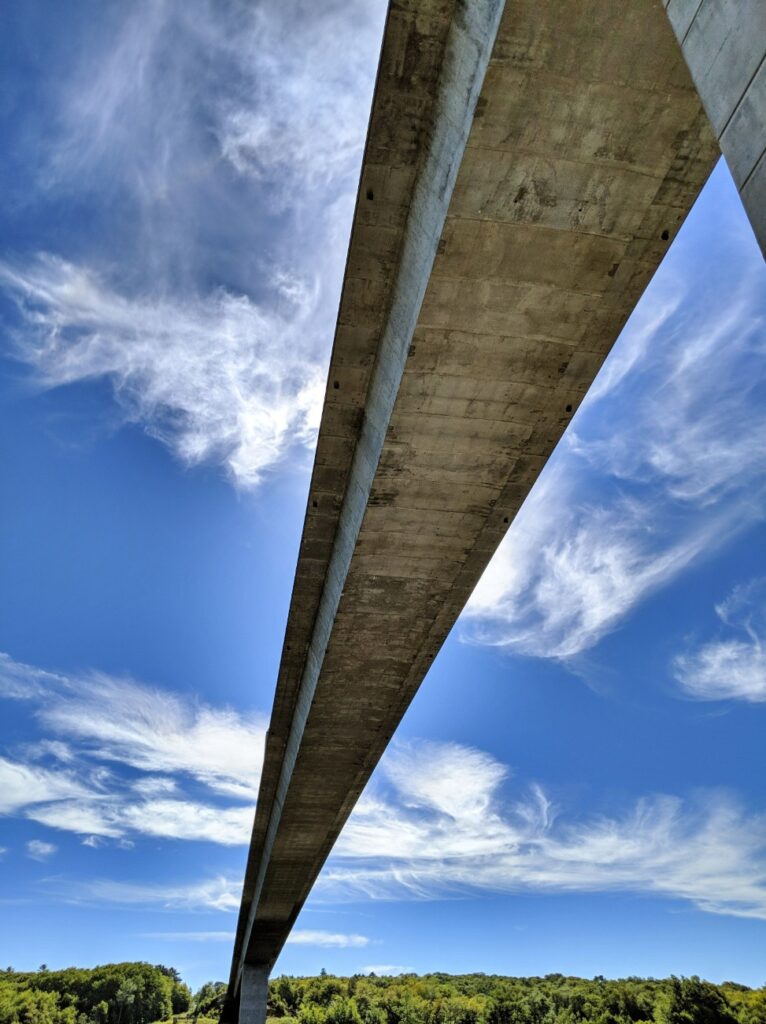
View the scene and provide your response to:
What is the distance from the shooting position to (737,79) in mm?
2570

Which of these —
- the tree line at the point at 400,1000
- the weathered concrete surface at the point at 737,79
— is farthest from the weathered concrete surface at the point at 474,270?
the tree line at the point at 400,1000

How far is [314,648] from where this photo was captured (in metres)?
11.7

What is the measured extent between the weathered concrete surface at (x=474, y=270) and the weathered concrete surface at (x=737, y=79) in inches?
82.7

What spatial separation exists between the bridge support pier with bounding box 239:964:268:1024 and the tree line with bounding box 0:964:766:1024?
47444 millimetres

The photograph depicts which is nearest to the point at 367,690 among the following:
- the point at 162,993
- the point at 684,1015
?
the point at 684,1015

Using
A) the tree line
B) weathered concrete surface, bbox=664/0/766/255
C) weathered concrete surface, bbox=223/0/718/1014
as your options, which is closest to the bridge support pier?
weathered concrete surface, bbox=223/0/718/1014

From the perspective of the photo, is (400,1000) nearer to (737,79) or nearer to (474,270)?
(474,270)

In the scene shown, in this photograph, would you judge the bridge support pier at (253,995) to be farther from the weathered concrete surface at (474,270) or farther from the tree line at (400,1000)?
the tree line at (400,1000)

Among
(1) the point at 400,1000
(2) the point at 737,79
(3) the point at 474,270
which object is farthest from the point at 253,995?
(1) the point at 400,1000

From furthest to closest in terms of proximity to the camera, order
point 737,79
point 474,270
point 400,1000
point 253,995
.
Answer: point 400,1000 < point 253,995 < point 474,270 < point 737,79

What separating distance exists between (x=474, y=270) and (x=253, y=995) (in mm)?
32747

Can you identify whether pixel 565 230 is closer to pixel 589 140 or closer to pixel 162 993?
pixel 589 140

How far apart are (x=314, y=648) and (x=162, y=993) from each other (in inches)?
4105

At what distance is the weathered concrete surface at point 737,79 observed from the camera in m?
2.44
